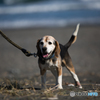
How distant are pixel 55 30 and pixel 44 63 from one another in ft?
26.0

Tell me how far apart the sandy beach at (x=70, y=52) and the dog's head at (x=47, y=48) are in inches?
78.6

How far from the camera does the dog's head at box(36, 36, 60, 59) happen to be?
3.82 m

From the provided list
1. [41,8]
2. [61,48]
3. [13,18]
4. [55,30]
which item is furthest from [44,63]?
[41,8]

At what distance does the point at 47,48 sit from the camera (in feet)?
12.5

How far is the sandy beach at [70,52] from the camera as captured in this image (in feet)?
23.3

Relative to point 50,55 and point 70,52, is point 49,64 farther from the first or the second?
point 70,52

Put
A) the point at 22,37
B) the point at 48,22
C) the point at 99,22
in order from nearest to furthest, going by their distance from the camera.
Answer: the point at 22,37 < the point at 99,22 < the point at 48,22

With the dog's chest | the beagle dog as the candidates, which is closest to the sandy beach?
the beagle dog

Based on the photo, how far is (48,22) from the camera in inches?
577

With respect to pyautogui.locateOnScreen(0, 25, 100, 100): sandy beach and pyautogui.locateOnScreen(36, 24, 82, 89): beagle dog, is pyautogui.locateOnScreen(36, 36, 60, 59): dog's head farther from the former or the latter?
pyautogui.locateOnScreen(0, 25, 100, 100): sandy beach

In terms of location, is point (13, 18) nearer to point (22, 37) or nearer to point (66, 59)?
point (22, 37)

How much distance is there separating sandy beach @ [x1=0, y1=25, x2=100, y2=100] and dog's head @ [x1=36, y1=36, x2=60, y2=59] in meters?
2.00

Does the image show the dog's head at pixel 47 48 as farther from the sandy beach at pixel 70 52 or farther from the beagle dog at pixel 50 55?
the sandy beach at pixel 70 52

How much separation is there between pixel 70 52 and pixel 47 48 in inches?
200
